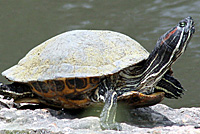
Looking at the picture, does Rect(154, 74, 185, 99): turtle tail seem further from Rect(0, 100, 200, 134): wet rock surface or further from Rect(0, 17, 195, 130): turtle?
Rect(0, 100, 200, 134): wet rock surface

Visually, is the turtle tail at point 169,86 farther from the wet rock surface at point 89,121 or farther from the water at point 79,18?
the water at point 79,18

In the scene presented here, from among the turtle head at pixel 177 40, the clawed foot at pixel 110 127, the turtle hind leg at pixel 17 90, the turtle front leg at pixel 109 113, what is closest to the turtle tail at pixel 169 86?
the turtle head at pixel 177 40

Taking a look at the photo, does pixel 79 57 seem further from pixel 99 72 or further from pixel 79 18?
pixel 79 18

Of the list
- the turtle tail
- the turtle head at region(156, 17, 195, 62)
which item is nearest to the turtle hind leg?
the turtle tail

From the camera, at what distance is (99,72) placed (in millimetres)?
2389

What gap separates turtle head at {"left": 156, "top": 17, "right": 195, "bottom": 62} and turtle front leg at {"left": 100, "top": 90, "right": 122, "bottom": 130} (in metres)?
0.60

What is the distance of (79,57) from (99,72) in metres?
0.25

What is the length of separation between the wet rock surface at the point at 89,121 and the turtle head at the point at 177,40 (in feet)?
2.02

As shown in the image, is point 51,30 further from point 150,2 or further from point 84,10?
point 150,2

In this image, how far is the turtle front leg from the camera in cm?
216

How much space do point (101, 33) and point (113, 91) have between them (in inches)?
25.7

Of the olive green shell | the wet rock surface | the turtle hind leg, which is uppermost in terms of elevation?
the olive green shell

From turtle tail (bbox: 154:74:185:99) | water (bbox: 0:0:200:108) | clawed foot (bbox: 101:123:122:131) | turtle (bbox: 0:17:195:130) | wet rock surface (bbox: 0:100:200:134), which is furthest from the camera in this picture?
water (bbox: 0:0:200:108)

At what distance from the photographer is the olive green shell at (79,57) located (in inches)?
95.9
